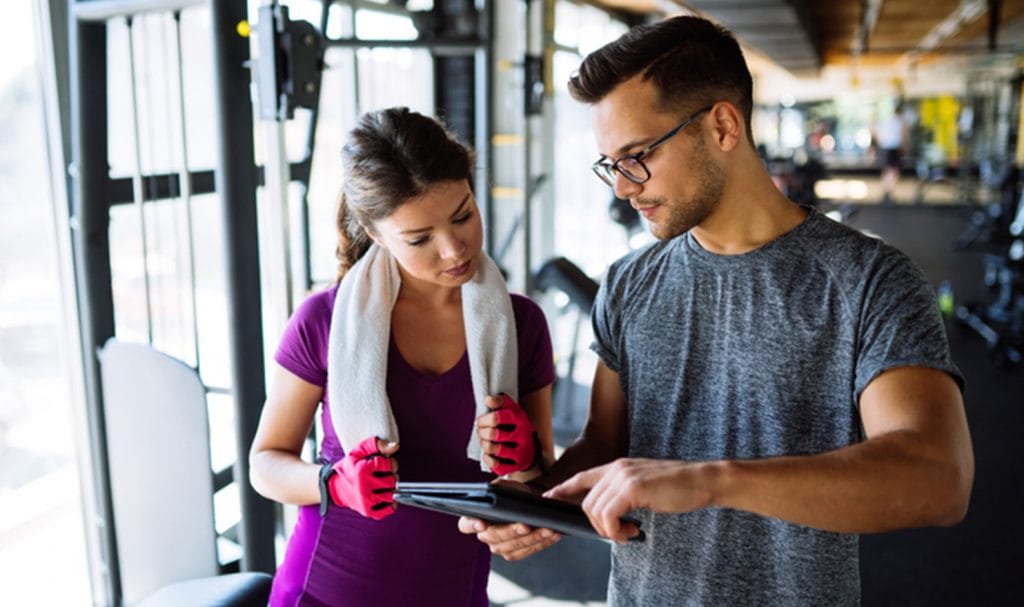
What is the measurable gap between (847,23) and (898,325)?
30.3ft

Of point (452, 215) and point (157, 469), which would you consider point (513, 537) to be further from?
point (157, 469)

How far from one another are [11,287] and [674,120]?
2276 mm

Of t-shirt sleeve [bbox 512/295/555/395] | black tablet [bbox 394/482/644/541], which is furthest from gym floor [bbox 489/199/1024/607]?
black tablet [bbox 394/482/644/541]

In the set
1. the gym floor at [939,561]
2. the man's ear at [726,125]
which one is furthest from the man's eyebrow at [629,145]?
the gym floor at [939,561]

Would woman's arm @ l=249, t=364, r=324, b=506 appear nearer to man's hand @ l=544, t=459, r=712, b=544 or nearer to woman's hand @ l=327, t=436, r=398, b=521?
woman's hand @ l=327, t=436, r=398, b=521

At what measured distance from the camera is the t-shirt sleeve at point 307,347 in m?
1.50

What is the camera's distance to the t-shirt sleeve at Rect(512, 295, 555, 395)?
1643 millimetres

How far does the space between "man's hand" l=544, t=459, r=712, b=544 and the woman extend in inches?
18.9

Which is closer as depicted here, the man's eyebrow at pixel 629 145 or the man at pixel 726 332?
the man at pixel 726 332

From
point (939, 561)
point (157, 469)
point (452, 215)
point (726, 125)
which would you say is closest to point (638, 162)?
point (726, 125)

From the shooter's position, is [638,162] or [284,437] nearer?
[638,162]

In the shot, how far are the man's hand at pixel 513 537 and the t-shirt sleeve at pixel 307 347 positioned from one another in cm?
44

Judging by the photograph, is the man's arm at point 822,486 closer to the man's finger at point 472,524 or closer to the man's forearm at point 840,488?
the man's forearm at point 840,488

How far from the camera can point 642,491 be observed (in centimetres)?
91
